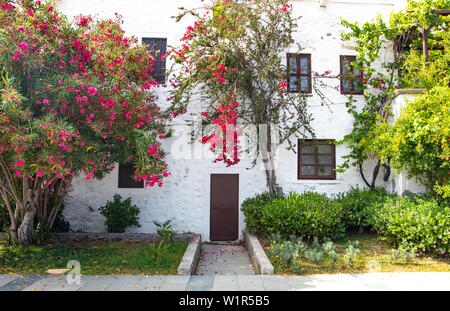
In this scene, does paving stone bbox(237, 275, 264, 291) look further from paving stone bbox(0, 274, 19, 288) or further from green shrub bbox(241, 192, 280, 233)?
paving stone bbox(0, 274, 19, 288)

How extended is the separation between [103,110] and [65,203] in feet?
13.2

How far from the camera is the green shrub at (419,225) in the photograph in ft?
19.9

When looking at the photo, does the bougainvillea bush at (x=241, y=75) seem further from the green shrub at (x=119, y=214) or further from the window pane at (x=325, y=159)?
the green shrub at (x=119, y=214)

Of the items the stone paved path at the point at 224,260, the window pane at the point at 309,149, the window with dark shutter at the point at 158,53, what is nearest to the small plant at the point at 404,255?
the stone paved path at the point at 224,260

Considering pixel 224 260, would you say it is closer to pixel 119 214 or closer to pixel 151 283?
pixel 151 283

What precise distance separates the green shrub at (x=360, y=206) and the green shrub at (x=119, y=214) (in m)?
5.30

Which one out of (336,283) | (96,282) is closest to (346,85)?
(336,283)

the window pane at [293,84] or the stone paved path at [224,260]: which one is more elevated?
the window pane at [293,84]

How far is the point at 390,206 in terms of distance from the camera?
6945 millimetres

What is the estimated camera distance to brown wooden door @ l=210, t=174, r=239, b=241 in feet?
27.5

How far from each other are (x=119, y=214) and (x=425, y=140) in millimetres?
7267

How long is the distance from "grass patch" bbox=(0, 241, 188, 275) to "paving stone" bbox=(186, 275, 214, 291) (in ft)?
1.48

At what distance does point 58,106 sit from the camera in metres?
5.20

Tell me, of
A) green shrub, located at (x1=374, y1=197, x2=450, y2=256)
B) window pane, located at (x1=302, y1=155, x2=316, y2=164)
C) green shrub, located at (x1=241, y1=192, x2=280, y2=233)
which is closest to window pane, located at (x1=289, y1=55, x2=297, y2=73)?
window pane, located at (x1=302, y1=155, x2=316, y2=164)
